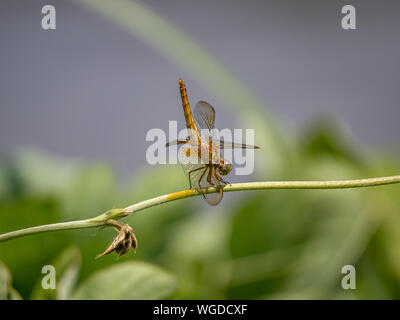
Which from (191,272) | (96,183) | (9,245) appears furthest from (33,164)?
(191,272)

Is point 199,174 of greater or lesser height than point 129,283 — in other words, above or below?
above

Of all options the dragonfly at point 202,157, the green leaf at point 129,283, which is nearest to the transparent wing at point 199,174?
the dragonfly at point 202,157

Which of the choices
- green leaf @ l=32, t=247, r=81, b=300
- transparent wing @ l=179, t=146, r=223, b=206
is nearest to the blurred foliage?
green leaf @ l=32, t=247, r=81, b=300

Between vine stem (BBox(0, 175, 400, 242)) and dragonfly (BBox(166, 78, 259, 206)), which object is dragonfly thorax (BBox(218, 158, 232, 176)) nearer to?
dragonfly (BBox(166, 78, 259, 206))

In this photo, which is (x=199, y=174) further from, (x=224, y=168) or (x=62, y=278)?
(x=62, y=278)

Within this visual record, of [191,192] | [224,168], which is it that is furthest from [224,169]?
[191,192]
